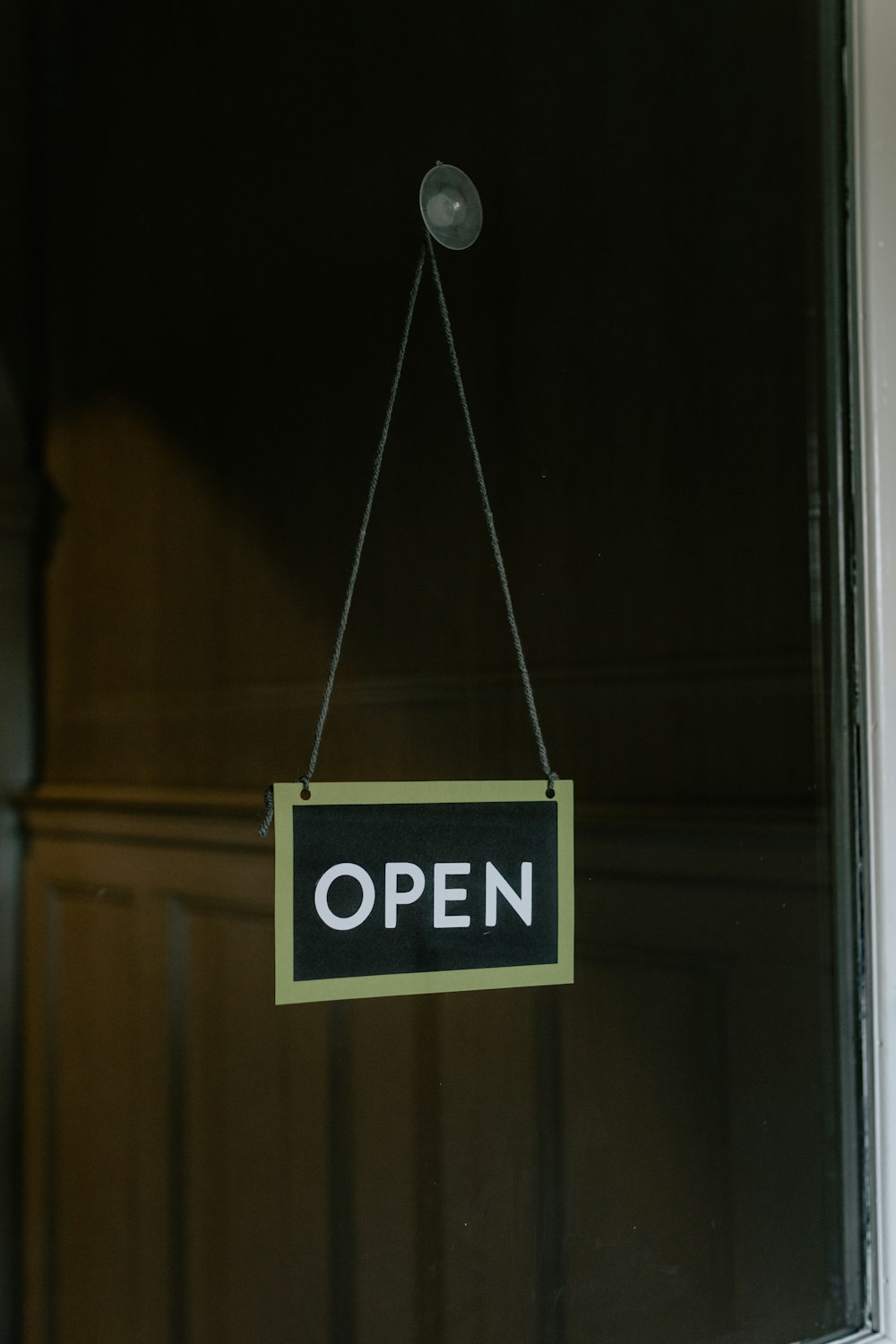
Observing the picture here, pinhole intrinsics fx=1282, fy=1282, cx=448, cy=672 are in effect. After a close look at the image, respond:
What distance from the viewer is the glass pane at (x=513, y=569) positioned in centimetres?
66

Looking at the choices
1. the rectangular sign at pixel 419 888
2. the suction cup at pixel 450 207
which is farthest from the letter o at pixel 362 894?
the suction cup at pixel 450 207

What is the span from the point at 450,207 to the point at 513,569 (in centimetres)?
22

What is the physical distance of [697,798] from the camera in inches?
33.7

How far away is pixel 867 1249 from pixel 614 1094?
0.23 meters

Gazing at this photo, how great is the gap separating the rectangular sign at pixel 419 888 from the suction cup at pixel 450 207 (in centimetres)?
33

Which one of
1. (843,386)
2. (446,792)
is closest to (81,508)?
(446,792)

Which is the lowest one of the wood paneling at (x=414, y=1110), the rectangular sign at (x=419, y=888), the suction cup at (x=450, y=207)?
the wood paneling at (x=414, y=1110)

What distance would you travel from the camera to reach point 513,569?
0.79 meters

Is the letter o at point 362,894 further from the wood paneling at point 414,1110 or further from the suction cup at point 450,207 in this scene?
the suction cup at point 450,207

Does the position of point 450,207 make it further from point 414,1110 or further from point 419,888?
point 414,1110

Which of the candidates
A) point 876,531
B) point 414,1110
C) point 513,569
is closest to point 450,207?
point 513,569

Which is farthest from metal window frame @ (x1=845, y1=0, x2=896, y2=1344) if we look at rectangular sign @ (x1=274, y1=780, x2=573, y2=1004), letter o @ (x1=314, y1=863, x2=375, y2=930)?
letter o @ (x1=314, y1=863, x2=375, y2=930)

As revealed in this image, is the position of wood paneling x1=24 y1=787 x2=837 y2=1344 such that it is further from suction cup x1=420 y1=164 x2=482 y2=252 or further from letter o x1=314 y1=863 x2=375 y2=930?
suction cup x1=420 y1=164 x2=482 y2=252

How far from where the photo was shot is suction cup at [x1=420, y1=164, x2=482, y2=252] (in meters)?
0.76
